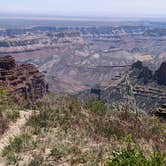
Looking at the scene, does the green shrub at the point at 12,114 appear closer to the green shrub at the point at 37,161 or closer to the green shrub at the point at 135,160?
the green shrub at the point at 37,161

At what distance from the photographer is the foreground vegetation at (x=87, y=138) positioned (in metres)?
11.0

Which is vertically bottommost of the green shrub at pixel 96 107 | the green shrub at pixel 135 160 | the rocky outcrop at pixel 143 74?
the rocky outcrop at pixel 143 74

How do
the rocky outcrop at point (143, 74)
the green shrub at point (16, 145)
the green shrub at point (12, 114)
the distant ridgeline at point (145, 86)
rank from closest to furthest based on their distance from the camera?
the green shrub at point (16, 145) < the green shrub at point (12, 114) < the distant ridgeline at point (145, 86) < the rocky outcrop at point (143, 74)

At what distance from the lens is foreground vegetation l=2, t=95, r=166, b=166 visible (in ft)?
36.2

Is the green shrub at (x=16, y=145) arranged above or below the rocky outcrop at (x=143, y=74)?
above

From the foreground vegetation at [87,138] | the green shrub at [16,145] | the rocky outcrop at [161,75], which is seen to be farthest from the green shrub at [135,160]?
the rocky outcrop at [161,75]

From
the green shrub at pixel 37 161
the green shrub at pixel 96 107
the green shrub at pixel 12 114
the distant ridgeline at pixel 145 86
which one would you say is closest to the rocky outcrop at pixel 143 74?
the distant ridgeline at pixel 145 86

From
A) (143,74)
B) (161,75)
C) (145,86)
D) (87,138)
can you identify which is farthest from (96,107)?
(143,74)

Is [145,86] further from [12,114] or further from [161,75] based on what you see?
[12,114]

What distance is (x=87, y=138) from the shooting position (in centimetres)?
1271

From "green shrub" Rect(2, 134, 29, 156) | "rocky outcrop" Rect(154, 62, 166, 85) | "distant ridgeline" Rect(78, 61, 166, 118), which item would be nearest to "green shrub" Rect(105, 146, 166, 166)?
"green shrub" Rect(2, 134, 29, 156)

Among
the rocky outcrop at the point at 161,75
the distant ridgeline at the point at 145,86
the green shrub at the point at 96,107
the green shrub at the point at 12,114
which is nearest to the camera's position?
the green shrub at the point at 12,114

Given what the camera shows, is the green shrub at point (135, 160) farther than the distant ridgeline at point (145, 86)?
No

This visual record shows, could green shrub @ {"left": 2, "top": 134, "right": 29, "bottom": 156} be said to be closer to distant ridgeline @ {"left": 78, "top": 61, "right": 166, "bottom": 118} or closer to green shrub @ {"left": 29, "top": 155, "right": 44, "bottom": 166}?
green shrub @ {"left": 29, "top": 155, "right": 44, "bottom": 166}
